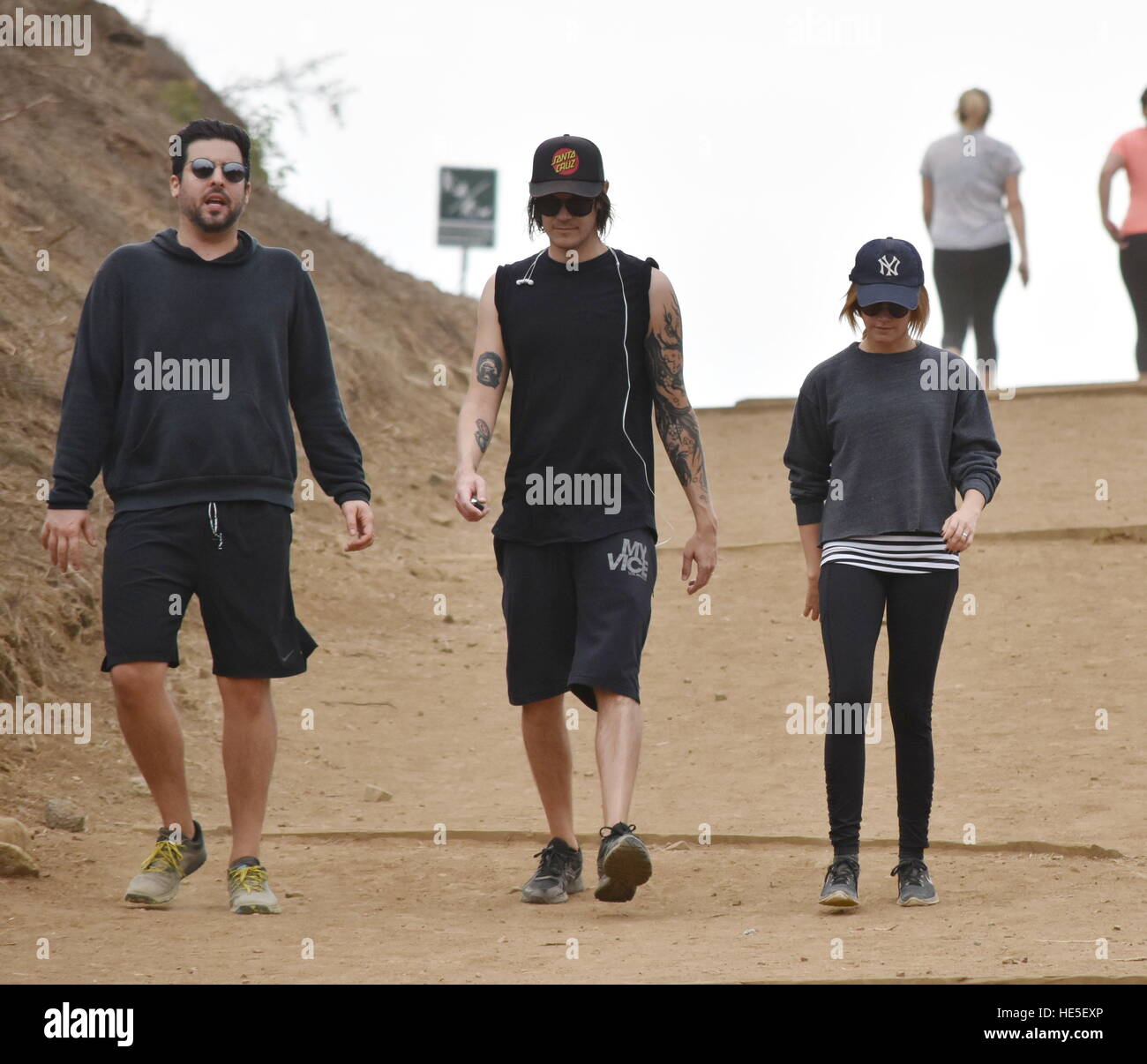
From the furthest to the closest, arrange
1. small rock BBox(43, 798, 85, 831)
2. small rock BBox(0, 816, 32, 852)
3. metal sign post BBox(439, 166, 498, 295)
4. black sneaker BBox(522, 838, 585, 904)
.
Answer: metal sign post BBox(439, 166, 498, 295) → small rock BBox(43, 798, 85, 831) → small rock BBox(0, 816, 32, 852) → black sneaker BBox(522, 838, 585, 904)

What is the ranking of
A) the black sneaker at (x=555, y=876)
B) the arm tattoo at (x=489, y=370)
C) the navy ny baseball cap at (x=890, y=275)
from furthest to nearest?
1. the arm tattoo at (x=489, y=370)
2. the black sneaker at (x=555, y=876)
3. the navy ny baseball cap at (x=890, y=275)

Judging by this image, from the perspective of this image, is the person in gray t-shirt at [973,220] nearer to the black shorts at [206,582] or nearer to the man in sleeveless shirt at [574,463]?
the man in sleeveless shirt at [574,463]

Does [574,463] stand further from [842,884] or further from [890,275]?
[842,884]

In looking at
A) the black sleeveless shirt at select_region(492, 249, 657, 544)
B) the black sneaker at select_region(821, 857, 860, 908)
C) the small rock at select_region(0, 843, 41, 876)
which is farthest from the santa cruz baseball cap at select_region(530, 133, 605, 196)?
the small rock at select_region(0, 843, 41, 876)

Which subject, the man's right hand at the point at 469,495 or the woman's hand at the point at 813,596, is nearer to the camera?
the man's right hand at the point at 469,495

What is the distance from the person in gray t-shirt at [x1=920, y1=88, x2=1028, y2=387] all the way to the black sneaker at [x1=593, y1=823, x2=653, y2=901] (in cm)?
860

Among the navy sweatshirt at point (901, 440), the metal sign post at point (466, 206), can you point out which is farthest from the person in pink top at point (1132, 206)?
the metal sign post at point (466, 206)

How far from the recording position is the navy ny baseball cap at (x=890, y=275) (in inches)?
241

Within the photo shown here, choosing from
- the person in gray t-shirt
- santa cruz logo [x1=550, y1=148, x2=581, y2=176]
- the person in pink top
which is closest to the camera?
santa cruz logo [x1=550, y1=148, x2=581, y2=176]

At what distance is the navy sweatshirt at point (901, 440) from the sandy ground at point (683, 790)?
120cm

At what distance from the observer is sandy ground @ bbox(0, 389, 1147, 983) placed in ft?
17.6

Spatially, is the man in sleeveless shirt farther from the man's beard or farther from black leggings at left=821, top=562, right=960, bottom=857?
the man's beard

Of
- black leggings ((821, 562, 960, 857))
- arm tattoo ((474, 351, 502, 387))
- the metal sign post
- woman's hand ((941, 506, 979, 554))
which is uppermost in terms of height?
the metal sign post

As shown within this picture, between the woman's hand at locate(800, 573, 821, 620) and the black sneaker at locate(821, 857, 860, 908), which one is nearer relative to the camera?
the black sneaker at locate(821, 857, 860, 908)
